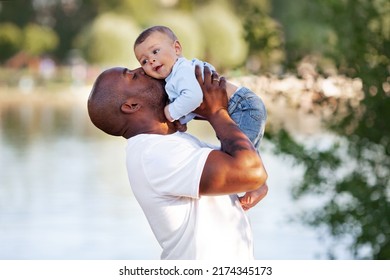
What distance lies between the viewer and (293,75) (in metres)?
4.50

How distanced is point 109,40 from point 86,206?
825 cm

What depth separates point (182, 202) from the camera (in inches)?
71.3

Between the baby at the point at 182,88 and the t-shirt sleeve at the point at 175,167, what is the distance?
0.17ft

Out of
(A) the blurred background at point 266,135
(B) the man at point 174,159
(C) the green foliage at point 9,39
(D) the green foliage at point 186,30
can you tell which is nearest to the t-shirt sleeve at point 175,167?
(B) the man at point 174,159

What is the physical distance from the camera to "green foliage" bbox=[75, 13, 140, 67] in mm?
16595

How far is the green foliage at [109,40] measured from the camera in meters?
16.6

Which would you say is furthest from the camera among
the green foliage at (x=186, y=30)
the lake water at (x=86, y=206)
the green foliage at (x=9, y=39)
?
the green foliage at (x=9, y=39)

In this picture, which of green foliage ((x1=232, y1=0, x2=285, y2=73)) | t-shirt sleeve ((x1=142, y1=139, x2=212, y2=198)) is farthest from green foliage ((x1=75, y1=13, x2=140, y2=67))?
t-shirt sleeve ((x1=142, y1=139, x2=212, y2=198))


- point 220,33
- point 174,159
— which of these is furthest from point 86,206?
point 174,159

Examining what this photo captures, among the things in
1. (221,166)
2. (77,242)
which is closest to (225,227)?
(221,166)

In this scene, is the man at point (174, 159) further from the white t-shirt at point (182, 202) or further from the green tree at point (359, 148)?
the green tree at point (359, 148)

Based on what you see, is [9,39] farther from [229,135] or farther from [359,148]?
[229,135]
